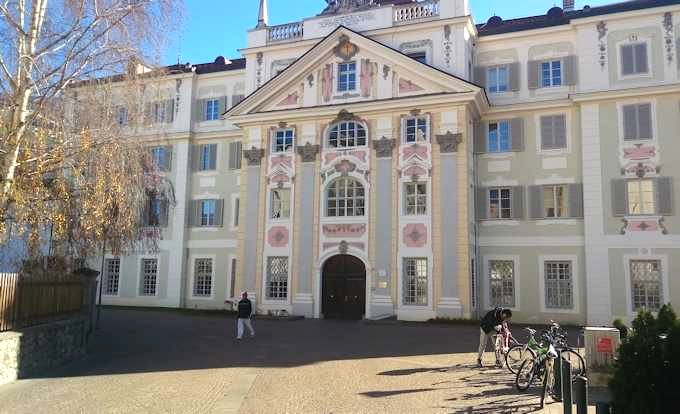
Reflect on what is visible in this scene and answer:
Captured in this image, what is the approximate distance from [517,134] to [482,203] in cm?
340

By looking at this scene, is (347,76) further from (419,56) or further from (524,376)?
(524,376)

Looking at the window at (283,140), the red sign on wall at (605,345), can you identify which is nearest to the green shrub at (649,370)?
the red sign on wall at (605,345)

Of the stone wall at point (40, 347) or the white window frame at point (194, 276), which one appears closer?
the stone wall at point (40, 347)

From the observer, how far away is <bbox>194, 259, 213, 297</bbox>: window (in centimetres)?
3131

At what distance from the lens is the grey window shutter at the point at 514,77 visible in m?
27.1

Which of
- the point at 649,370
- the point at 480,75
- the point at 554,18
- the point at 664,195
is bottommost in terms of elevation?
the point at 649,370

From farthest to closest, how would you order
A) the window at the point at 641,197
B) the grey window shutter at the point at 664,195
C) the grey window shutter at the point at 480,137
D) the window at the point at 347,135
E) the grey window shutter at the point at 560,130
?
the window at the point at 347,135, the grey window shutter at the point at 480,137, the grey window shutter at the point at 560,130, the window at the point at 641,197, the grey window shutter at the point at 664,195

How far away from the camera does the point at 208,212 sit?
31891 millimetres

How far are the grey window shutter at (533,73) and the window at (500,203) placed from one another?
4.84 metres

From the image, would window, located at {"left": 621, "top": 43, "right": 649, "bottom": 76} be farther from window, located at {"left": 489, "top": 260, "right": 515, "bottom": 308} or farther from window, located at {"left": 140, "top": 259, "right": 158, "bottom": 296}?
window, located at {"left": 140, "top": 259, "right": 158, "bottom": 296}

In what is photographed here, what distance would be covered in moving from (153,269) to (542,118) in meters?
21.1

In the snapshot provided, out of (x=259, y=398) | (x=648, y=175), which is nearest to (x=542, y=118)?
(x=648, y=175)

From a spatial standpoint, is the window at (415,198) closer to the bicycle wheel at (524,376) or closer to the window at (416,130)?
the window at (416,130)

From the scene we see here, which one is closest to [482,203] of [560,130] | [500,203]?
[500,203]
